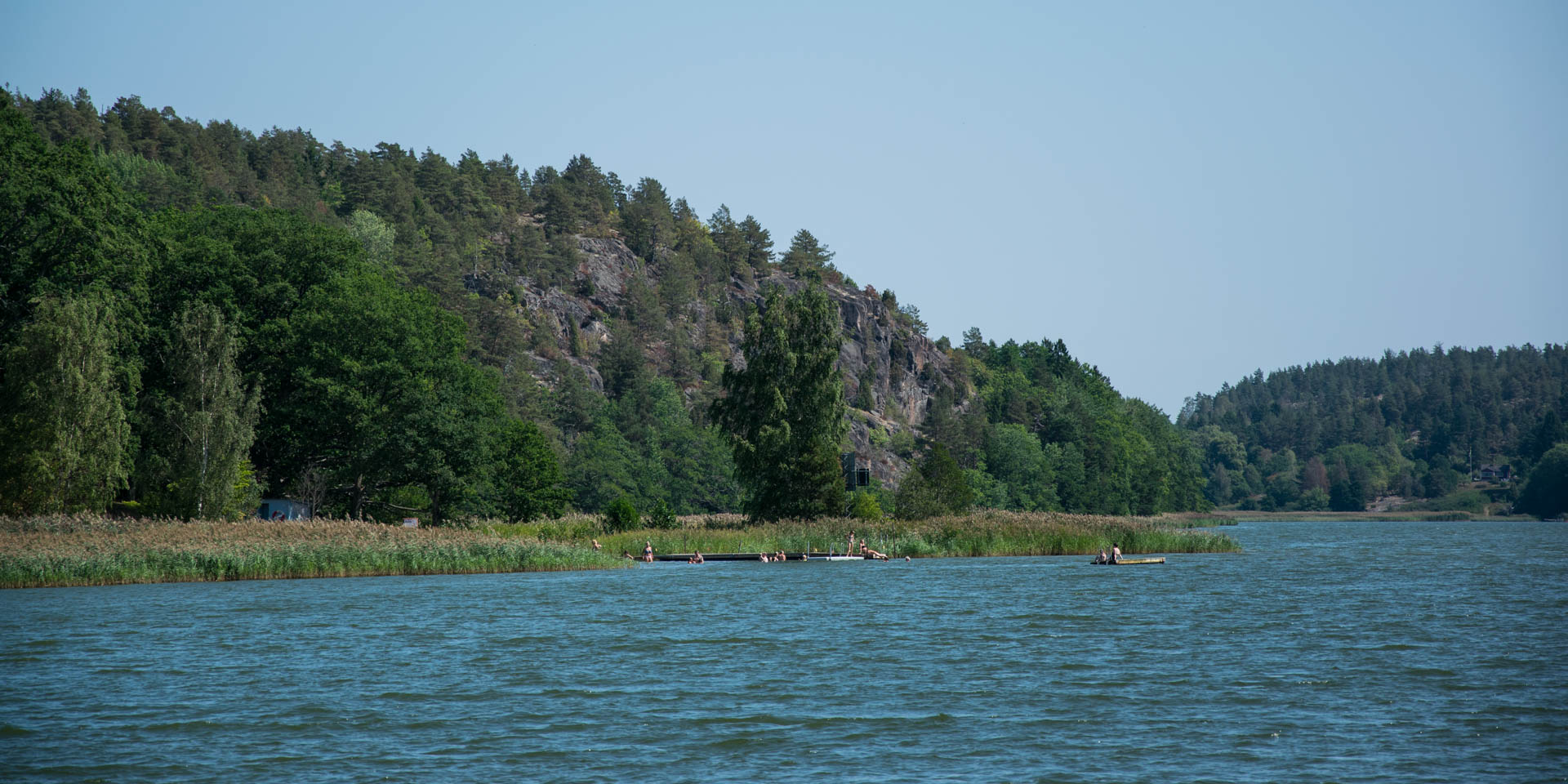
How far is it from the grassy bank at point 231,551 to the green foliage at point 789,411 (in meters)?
19.3

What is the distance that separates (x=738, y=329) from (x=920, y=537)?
4616 inches

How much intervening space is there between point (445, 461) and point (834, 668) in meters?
42.0

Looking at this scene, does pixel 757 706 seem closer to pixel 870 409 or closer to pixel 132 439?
pixel 132 439

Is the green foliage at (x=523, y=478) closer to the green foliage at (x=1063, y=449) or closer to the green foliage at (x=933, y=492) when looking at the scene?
the green foliage at (x=933, y=492)

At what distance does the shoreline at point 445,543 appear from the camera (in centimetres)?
4028

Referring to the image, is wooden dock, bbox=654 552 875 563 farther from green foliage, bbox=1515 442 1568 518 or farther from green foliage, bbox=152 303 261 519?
green foliage, bbox=1515 442 1568 518

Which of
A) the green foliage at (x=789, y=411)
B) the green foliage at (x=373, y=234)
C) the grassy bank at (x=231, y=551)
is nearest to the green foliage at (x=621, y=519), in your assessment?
the green foliage at (x=789, y=411)

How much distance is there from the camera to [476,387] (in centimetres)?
6800

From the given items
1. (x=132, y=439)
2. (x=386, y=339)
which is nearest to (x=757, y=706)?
(x=132, y=439)

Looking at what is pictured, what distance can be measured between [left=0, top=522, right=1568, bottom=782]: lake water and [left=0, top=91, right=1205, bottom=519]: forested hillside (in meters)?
14.9

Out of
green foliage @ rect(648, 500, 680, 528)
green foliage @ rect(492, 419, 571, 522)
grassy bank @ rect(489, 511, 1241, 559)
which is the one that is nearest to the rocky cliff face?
green foliage @ rect(492, 419, 571, 522)

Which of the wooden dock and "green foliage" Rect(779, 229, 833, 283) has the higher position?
"green foliage" Rect(779, 229, 833, 283)

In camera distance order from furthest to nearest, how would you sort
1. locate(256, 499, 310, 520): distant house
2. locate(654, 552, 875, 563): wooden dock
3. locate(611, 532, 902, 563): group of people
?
locate(256, 499, 310, 520): distant house < locate(654, 552, 875, 563): wooden dock < locate(611, 532, 902, 563): group of people

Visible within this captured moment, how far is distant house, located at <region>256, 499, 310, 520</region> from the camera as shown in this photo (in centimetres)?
6025
